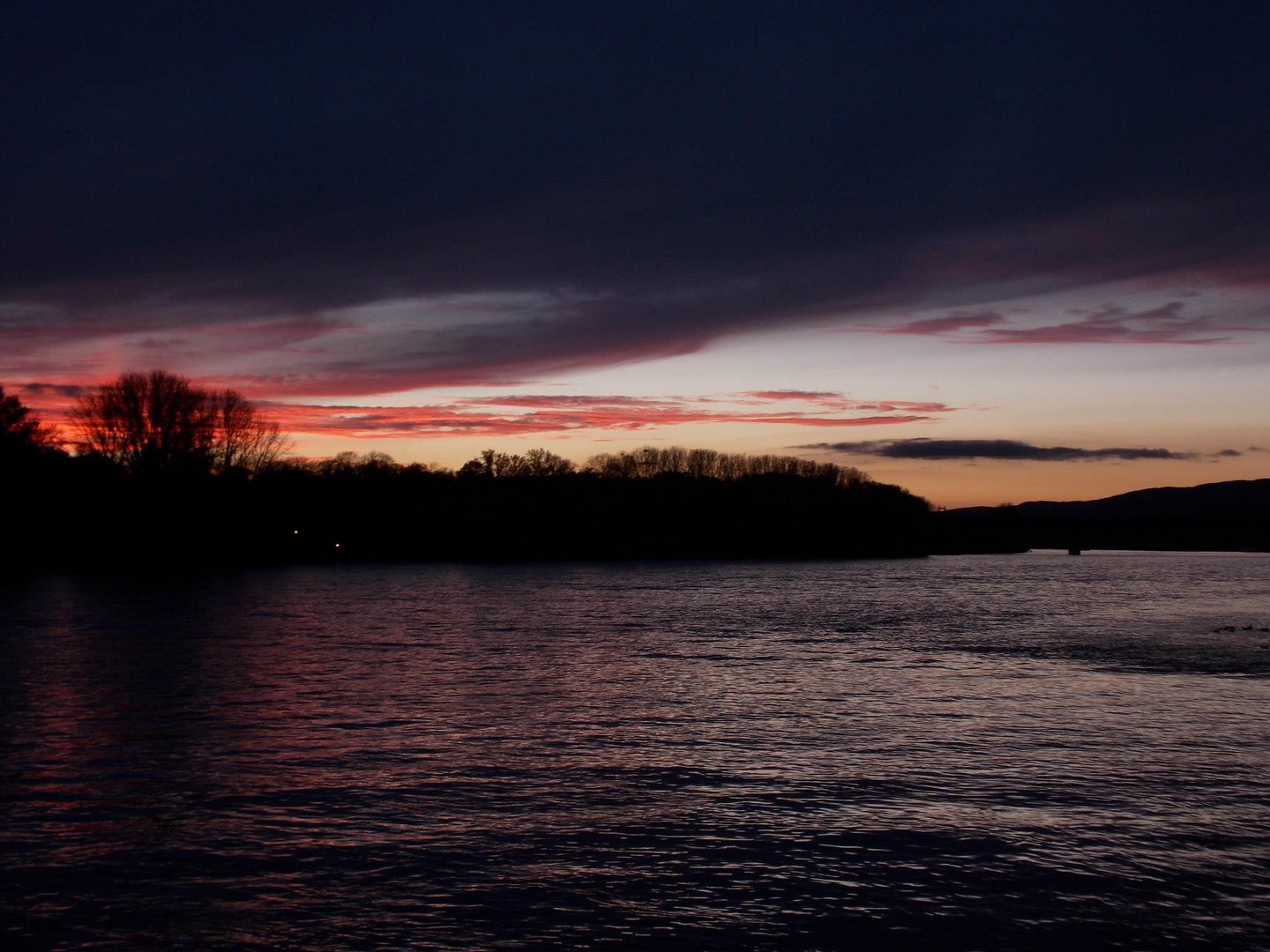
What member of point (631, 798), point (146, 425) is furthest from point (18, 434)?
point (631, 798)

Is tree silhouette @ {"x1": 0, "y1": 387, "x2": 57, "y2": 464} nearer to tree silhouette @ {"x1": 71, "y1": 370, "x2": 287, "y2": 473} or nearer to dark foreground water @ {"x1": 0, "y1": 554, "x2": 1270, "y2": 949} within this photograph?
tree silhouette @ {"x1": 71, "y1": 370, "x2": 287, "y2": 473}

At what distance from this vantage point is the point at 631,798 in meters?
17.8

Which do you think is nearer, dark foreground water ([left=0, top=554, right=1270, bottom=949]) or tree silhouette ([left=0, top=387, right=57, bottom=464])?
dark foreground water ([left=0, top=554, right=1270, bottom=949])

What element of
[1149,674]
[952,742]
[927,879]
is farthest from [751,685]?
[927,879]

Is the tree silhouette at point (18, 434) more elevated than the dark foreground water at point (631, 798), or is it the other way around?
the tree silhouette at point (18, 434)

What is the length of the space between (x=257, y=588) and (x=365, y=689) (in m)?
63.9

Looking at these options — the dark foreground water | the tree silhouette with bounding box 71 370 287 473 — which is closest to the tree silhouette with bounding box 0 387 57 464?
the tree silhouette with bounding box 71 370 287 473

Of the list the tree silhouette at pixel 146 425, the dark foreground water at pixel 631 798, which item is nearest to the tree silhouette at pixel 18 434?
the tree silhouette at pixel 146 425

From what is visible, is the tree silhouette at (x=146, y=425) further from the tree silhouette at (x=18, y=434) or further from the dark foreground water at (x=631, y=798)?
the dark foreground water at (x=631, y=798)

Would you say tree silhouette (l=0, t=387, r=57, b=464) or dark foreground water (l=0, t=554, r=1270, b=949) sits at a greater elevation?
tree silhouette (l=0, t=387, r=57, b=464)

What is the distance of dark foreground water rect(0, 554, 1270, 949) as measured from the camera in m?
12.4

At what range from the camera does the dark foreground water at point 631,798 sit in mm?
12422

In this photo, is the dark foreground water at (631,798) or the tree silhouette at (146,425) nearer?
the dark foreground water at (631,798)

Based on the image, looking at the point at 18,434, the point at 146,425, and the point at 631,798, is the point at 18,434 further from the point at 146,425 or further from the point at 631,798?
the point at 631,798
